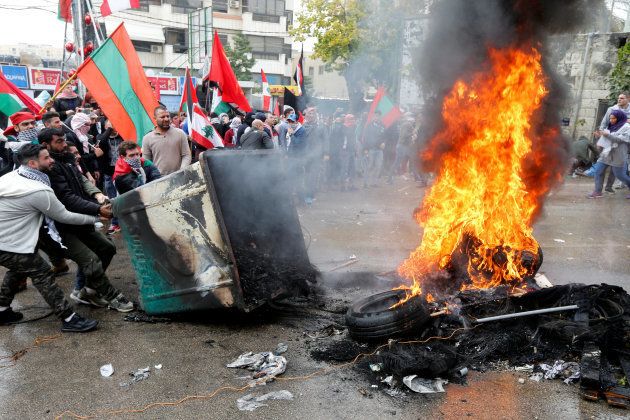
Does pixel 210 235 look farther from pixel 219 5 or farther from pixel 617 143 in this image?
pixel 219 5

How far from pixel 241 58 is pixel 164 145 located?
125 feet

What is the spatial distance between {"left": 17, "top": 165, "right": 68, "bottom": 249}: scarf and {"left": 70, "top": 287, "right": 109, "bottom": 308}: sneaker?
2.35 ft

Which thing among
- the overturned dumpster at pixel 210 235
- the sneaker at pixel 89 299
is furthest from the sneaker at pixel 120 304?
the overturned dumpster at pixel 210 235

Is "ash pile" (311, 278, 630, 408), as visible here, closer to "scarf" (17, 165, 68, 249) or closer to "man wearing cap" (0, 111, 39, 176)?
"scarf" (17, 165, 68, 249)

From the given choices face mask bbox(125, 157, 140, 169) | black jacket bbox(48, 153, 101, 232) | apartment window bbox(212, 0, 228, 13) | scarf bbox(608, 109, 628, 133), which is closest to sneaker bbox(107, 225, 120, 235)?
face mask bbox(125, 157, 140, 169)

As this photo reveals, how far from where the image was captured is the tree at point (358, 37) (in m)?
15.8

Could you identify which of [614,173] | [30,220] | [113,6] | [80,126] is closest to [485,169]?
[30,220]

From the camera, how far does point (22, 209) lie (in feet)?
15.0

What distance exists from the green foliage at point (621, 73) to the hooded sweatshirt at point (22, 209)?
1606 centimetres

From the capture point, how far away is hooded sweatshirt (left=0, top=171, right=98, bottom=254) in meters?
4.53

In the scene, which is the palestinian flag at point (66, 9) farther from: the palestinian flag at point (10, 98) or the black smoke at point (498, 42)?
the black smoke at point (498, 42)

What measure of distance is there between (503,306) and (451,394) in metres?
1.37

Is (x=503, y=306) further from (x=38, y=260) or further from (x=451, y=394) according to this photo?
(x=38, y=260)

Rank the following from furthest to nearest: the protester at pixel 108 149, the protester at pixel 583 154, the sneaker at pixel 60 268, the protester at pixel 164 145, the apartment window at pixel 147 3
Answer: the apartment window at pixel 147 3, the protester at pixel 583 154, the protester at pixel 108 149, the protester at pixel 164 145, the sneaker at pixel 60 268
